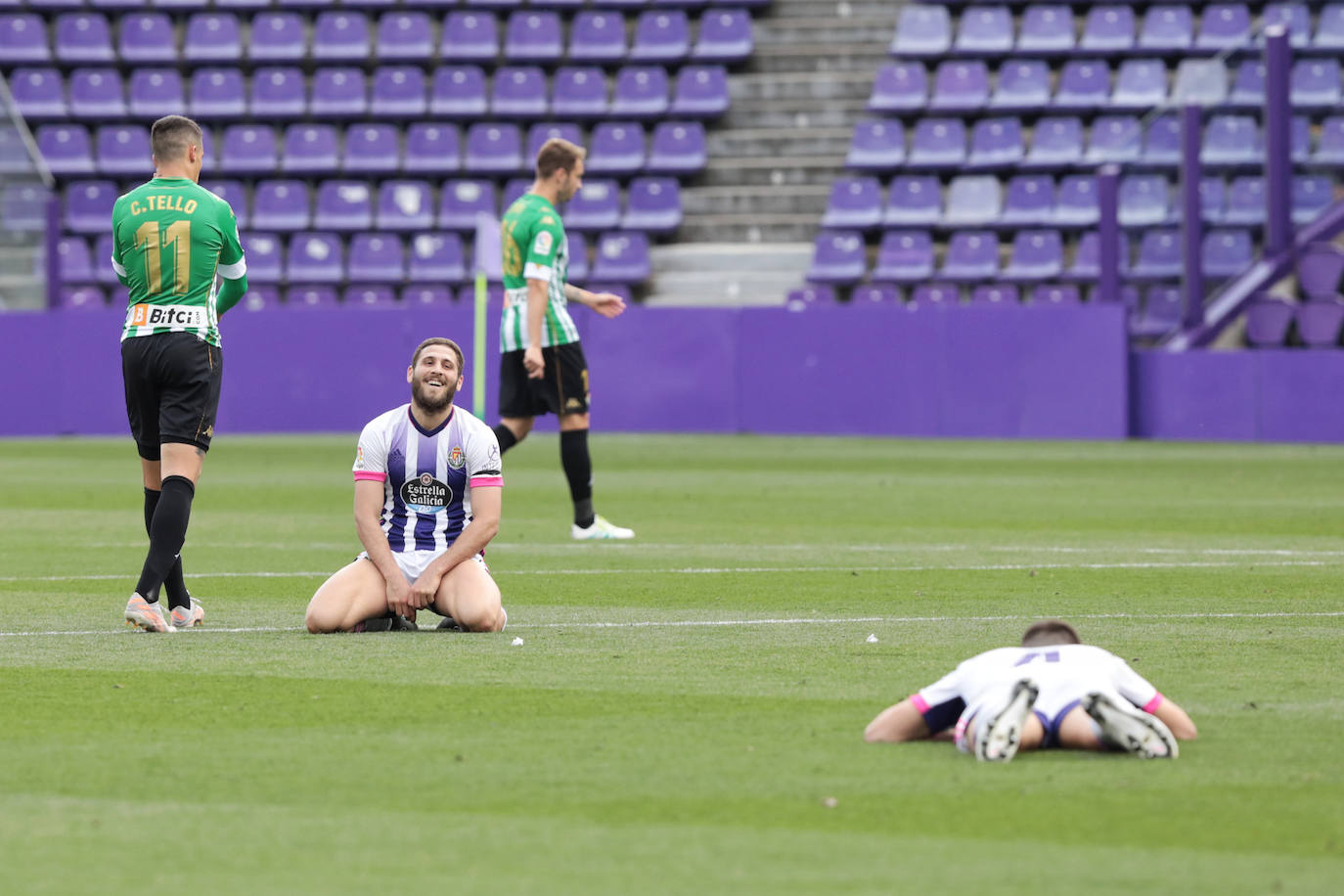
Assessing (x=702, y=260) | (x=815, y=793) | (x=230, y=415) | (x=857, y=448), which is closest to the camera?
(x=815, y=793)

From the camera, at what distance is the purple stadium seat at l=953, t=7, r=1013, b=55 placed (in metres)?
28.1

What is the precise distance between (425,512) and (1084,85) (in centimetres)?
2155

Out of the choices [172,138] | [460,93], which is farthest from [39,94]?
[172,138]

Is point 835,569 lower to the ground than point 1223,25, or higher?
lower

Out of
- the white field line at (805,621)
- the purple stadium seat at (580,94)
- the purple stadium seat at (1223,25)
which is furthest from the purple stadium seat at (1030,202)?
the white field line at (805,621)

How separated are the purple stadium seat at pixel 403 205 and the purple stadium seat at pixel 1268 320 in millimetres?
11338

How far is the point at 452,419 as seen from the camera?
7270mm

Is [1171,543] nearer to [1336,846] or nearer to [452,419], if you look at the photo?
[452,419]

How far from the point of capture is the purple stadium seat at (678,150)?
1109 inches

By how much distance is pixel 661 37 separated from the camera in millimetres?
29234

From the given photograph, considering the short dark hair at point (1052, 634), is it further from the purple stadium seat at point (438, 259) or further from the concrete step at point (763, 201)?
the concrete step at point (763, 201)

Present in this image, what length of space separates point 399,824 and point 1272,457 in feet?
54.1

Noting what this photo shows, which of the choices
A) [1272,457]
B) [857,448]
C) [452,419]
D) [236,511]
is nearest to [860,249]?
[857,448]

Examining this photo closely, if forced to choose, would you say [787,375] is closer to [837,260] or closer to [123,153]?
[837,260]
